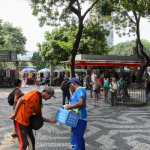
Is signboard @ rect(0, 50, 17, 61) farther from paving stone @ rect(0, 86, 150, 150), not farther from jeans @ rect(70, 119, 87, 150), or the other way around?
jeans @ rect(70, 119, 87, 150)

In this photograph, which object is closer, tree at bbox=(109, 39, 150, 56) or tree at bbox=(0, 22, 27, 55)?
tree at bbox=(0, 22, 27, 55)

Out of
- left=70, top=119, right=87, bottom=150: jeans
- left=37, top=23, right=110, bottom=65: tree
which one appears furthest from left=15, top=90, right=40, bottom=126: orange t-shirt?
left=37, top=23, right=110, bottom=65: tree

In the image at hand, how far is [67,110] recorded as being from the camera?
3.03 meters

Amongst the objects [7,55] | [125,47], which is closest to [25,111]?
[7,55]

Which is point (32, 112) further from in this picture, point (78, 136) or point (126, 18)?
point (126, 18)

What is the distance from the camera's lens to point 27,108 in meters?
3.01

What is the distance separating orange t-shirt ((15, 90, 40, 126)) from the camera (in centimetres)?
300

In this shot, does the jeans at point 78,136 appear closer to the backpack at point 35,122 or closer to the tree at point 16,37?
the backpack at point 35,122

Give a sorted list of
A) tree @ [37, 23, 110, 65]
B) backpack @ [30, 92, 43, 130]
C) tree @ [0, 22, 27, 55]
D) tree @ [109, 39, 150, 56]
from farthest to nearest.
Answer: tree @ [109, 39, 150, 56], tree @ [0, 22, 27, 55], tree @ [37, 23, 110, 65], backpack @ [30, 92, 43, 130]

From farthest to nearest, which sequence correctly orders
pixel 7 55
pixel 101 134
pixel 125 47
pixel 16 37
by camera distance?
pixel 125 47
pixel 16 37
pixel 7 55
pixel 101 134

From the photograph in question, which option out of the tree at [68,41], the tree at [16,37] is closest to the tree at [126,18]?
the tree at [68,41]

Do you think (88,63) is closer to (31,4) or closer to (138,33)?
(138,33)

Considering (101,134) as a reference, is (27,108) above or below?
above

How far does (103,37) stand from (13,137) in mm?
23292
